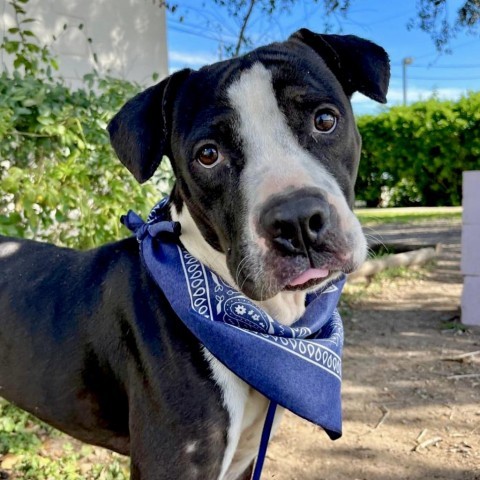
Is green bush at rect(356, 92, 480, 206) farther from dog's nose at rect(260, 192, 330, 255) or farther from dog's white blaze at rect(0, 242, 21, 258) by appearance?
dog's nose at rect(260, 192, 330, 255)

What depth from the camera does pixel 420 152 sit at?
52.4 ft

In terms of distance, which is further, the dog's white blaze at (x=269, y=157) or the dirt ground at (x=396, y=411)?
the dirt ground at (x=396, y=411)

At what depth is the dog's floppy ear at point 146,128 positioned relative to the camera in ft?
7.01

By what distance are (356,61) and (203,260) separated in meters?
0.93

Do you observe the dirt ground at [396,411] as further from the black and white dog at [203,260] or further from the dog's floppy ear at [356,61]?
the black and white dog at [203,260]

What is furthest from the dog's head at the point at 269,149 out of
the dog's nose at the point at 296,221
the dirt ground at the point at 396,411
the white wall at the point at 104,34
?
the white wall at the point at 104,34

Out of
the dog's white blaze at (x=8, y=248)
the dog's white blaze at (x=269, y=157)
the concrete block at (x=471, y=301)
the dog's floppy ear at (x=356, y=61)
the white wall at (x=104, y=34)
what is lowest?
the concrete block at (x=471, y=301)

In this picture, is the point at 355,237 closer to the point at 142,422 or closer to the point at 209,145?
the point at 209,145

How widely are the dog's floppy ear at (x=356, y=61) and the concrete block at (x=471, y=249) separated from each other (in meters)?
3.03

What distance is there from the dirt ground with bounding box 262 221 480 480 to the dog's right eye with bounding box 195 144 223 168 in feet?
3.30

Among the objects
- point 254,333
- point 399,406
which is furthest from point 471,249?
point 254,333

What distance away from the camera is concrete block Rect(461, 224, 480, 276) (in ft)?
16.1

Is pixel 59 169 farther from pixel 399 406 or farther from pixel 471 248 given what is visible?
pixel 471 248

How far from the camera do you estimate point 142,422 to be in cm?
193
